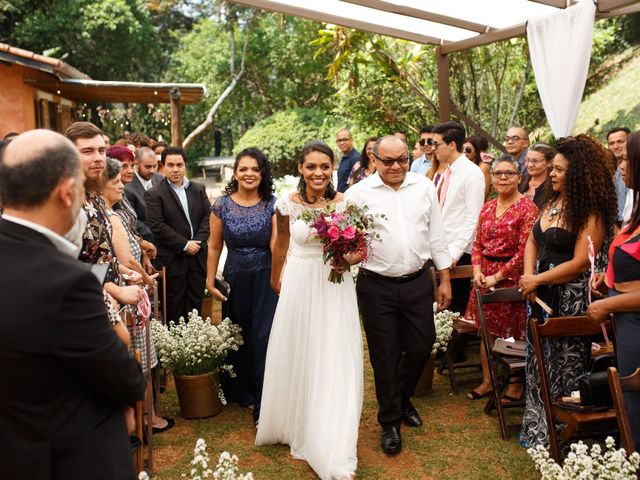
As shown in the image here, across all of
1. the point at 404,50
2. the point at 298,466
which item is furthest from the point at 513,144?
the point at 404,50

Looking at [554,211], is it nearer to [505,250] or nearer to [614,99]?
[505,250]

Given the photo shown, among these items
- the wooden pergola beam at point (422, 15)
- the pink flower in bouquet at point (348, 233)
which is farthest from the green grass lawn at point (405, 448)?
the wooden pergola beam at point (422, 15)

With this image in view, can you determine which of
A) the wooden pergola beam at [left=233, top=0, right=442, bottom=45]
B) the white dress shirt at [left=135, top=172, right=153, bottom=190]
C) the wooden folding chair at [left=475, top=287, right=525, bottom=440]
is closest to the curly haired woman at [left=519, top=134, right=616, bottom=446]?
the wooden folding chair at [left=475, top=287, right=525, bottom=440]

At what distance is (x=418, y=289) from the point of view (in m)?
5.13

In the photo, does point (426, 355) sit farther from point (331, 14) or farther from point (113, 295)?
point (331, 14)

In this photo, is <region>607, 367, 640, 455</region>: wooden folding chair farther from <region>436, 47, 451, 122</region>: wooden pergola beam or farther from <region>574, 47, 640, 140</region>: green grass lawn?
<region>574, 47, 640, 140</region>: green grass lawn

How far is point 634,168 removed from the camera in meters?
3.54

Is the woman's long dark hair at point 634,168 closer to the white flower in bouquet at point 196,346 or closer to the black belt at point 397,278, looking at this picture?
the black belt at point 397,278

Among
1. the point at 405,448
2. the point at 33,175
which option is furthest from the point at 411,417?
the point at 33,175

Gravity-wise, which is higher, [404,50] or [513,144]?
[404,50]

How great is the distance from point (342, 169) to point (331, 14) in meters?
2.95

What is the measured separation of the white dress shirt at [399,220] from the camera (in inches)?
198

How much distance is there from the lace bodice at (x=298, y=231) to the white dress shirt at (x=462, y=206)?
2.30 m

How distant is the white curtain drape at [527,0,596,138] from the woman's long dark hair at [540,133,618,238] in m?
2.82
